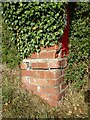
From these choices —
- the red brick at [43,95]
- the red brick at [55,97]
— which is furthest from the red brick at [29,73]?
the red brick at [55,97]

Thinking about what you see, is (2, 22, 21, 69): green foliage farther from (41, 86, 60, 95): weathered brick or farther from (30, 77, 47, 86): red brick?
(41, 86, 60, 95): weathered brick

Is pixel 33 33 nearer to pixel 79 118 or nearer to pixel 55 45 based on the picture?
pixel 55 45

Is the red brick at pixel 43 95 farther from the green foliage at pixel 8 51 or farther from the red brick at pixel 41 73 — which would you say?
the green foliage at pixel 8 51

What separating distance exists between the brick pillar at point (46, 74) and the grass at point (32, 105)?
3.6 inches

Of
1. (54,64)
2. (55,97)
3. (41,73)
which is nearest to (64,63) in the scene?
(54,64)

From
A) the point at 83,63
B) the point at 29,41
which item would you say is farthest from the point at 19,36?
the point at 83,63

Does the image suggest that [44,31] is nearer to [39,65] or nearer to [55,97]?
[39,65]

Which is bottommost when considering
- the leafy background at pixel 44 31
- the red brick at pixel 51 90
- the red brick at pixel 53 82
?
the red brick at pixel 51 90

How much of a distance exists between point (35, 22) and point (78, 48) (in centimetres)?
70

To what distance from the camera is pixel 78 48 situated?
10.8ft

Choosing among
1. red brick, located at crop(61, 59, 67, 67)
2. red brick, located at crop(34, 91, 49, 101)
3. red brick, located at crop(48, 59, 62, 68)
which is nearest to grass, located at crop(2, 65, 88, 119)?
red brick, located at crop(34, 91, 49, 101)

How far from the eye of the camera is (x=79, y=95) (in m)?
3.26

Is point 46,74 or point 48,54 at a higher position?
point 48,54

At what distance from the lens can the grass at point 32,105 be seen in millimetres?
2965
